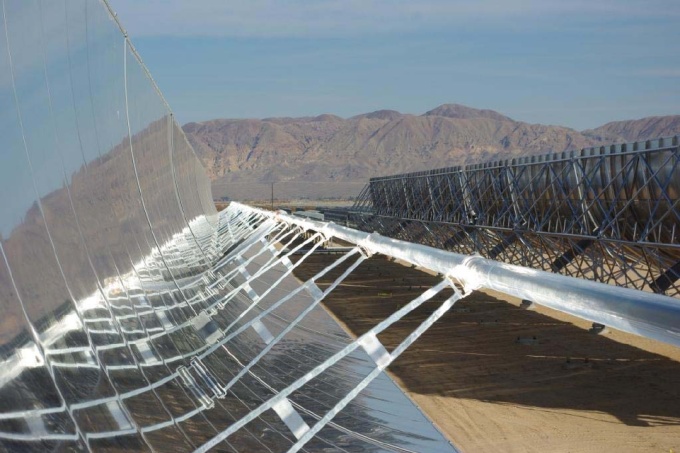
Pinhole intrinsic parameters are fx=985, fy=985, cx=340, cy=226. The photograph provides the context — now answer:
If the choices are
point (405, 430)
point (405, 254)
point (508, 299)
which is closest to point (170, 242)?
point (405, 254)

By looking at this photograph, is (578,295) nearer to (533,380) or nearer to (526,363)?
(533,380)

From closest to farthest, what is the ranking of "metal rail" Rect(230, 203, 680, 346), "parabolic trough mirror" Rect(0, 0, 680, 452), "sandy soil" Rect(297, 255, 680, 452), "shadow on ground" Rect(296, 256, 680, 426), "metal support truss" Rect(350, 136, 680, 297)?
"metal rail" Rect(230, 203, 680, 346)
"parabolic trough mirror" Rect(0, 0, 680, 452)
"sandy soil" Rect(297, 255, 680, 452)
"shadow on ground" Rect(296, 256, 680, 426)
"metal support truss" Rect(350, 136, 680, 297)

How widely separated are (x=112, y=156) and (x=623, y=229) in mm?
16472

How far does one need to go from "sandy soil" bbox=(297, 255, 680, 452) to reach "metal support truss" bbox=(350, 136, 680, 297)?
142 cm

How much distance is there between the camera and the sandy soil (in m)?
11.7

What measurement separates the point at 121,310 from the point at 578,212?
1911 cm

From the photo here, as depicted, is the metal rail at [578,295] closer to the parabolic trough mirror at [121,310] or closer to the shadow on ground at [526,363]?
the parabolic trough mirror at [121,310]

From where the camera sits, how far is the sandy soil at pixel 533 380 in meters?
11.7

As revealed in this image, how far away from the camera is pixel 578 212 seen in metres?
22.7

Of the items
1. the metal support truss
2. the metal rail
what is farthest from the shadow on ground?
the metal rail

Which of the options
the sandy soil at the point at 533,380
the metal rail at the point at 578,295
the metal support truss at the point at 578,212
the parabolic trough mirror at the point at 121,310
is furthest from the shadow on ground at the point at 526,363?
the metal rail at the point at 578,295

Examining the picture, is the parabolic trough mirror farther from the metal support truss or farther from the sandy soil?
the metal support truss

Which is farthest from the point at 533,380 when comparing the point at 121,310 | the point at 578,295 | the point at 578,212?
the point at 578,295

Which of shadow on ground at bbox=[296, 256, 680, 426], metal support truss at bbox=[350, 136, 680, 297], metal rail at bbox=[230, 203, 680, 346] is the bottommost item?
shadow on ground at bbox=[296, 256, 680, 426]
